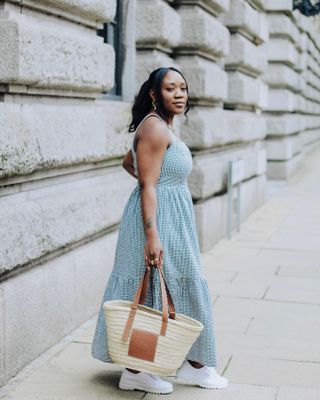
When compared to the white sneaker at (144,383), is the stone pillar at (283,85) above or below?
above

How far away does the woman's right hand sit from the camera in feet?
14.0

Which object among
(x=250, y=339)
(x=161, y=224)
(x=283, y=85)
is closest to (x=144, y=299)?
(x=161, y=224)

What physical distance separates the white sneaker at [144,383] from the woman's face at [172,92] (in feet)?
4.29

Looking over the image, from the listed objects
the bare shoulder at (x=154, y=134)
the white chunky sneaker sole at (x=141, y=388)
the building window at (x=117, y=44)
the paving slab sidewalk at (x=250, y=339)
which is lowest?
the paving slab sidewalk at (x=250, y=339)

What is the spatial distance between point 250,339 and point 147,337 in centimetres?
169

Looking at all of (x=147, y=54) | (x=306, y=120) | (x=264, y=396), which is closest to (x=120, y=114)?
(x=147, y=54)

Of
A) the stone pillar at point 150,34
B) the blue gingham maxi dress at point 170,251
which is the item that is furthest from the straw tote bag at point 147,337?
the stone pillar at point 150,34

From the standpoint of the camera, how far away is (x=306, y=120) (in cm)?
2295

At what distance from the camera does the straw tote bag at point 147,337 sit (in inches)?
160

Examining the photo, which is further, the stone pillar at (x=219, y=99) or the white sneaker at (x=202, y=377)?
the stone pillar at (x=219, y=99)

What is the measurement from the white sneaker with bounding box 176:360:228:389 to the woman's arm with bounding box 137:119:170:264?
695 mm

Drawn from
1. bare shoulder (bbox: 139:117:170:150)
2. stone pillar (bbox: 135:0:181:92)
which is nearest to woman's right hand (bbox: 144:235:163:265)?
bare shoulder (bbox: 139:117:170:150)

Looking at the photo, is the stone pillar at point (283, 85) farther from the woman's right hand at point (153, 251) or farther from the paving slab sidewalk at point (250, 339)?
the woman's right hand at point (153, 251)

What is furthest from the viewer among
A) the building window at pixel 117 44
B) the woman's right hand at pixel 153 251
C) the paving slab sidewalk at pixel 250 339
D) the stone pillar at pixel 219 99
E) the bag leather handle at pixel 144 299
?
the stone pillar at pixel 219 99
